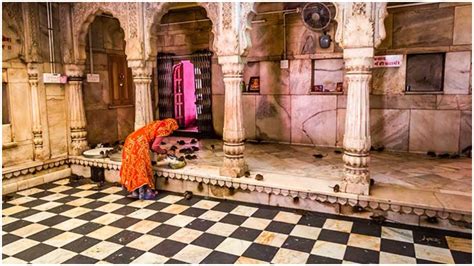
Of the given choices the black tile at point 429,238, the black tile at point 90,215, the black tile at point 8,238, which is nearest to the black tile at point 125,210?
the black tile at point 90,215

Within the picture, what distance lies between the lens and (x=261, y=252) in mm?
3859

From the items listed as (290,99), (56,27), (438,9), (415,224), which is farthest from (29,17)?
(438,9)

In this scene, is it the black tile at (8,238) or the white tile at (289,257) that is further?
the black tile at (8,238)

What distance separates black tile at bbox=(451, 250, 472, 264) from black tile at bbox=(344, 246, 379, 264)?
2.55ft

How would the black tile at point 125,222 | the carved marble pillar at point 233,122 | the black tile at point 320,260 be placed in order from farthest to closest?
the carved marble pillar at point 233,122, the black tile at point 125,222, the black tile at point 320,260

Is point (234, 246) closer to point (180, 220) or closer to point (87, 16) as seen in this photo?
point (180, 220)

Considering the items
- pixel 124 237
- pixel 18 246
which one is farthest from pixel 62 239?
pixel 124 237

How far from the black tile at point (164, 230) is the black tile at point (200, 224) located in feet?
0.63

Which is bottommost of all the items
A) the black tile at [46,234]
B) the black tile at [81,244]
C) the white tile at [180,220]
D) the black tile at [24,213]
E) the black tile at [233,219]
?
the black tile at [81,244]

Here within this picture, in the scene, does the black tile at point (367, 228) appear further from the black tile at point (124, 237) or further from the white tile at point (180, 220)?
A: the black tile at point (124, 237)

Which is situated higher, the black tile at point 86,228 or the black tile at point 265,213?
the black tile at point 265,213

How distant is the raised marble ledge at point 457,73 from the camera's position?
255 inches

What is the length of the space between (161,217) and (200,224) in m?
0.62

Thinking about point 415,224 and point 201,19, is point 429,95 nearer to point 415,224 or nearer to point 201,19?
point 415,224
